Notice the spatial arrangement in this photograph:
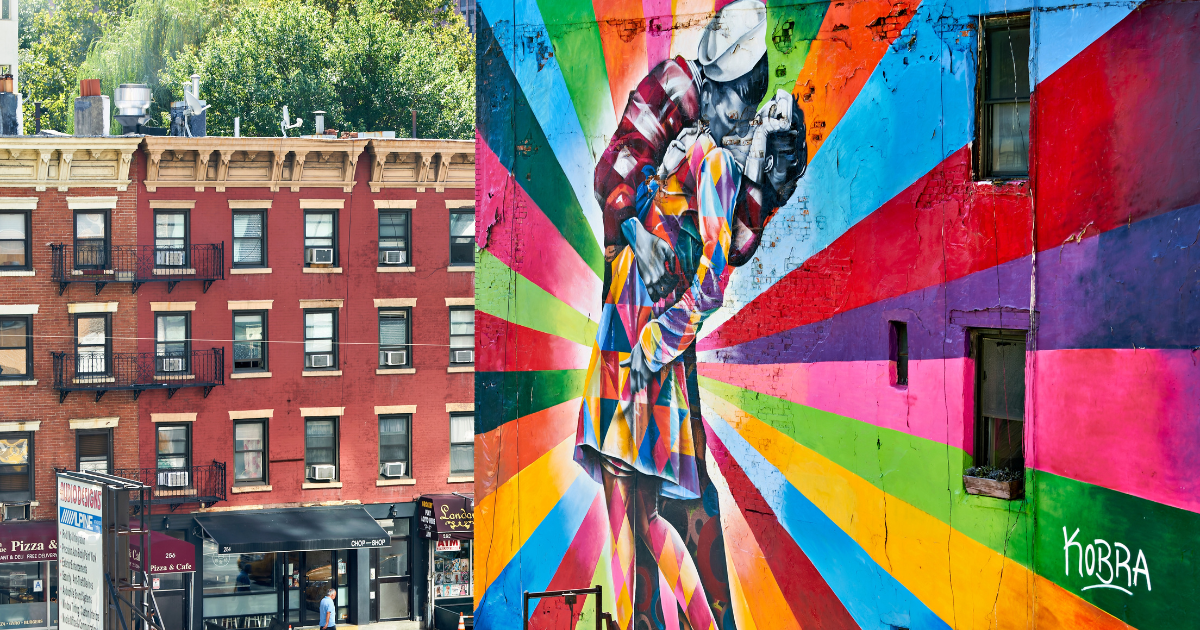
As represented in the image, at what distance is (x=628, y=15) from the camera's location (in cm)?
1348

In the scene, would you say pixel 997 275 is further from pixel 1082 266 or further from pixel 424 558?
pixel 424 558

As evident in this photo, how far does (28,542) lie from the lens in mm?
27703

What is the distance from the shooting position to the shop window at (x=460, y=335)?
30.6 metres

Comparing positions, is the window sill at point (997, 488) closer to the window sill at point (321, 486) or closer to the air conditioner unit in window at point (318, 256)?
the air conditioner unit in window at point (318, 256)

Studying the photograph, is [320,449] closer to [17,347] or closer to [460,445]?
[460,445]

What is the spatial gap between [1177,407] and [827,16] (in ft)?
15.8

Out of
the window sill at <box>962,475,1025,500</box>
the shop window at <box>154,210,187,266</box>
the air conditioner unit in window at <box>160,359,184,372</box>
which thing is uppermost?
the shop window at <box>154,210,187,266</box>

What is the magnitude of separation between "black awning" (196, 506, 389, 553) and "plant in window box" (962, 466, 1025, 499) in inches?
801

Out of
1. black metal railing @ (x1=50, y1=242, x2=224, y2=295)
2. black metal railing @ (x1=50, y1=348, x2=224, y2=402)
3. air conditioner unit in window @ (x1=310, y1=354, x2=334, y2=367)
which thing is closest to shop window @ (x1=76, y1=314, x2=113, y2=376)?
black metal railing @ (x1=50, y1=348, x2=224, y2=402)

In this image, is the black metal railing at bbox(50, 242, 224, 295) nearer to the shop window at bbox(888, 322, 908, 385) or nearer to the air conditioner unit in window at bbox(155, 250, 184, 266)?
the air conditioner unit in window at bbox(155, 250, 184, 266)

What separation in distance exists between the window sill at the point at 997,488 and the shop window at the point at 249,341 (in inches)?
860

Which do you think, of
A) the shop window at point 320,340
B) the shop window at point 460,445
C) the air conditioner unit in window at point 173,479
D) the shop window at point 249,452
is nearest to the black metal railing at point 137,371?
the shop window at point 249,452

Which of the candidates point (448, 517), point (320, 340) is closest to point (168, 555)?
point (320, 340)

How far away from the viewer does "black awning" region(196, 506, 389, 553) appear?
28203mm
